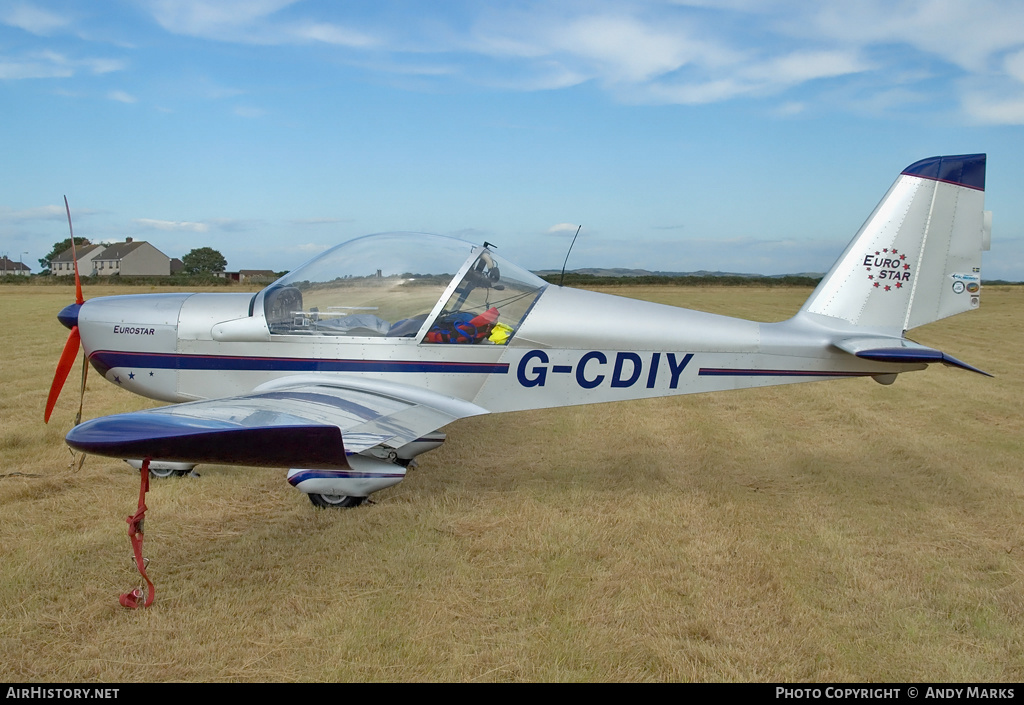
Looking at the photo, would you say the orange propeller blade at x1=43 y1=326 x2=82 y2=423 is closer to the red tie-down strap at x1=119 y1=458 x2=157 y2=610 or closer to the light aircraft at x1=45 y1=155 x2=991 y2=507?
the light aircraft at x1=45 y1=155 x2=991 y2=507

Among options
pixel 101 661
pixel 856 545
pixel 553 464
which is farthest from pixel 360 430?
pixel 856 545

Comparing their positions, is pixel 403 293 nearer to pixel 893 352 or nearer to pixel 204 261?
pixel 893 352

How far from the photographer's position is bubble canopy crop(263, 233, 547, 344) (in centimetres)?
520

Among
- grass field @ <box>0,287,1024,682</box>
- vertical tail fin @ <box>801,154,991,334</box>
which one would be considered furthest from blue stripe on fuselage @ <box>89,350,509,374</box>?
vertical tail fin @ <box>801,154,991,334</box>

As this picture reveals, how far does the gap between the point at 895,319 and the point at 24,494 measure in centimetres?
693

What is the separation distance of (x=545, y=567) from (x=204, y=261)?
72.2 m

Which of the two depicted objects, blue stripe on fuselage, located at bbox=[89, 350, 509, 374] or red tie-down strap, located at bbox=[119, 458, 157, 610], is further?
blue stripe on fuselage, located at bbox=[89, 350, 509, 374]

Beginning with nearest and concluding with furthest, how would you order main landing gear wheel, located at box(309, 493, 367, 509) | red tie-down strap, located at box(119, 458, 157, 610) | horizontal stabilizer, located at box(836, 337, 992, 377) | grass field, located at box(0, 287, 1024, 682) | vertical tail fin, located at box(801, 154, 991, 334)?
grass field, located at box(0, 287, 1024, 682), red tie-down strap, located at box(119, 458, 157, 610), horizontal stabilizer, located at box(836, 337, 992, 377), main landing gear wheel, located at box(309, 493, 367, 509), vertical tail fin, located at box(801, 154, 991, 334)

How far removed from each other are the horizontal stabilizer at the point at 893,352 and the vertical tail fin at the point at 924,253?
1.17 feet

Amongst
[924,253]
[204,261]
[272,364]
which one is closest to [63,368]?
[272,364]

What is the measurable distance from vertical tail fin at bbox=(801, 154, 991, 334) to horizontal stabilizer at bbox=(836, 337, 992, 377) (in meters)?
0.36

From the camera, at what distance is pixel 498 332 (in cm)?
520

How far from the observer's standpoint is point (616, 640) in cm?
328

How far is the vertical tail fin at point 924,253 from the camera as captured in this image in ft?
17.6
